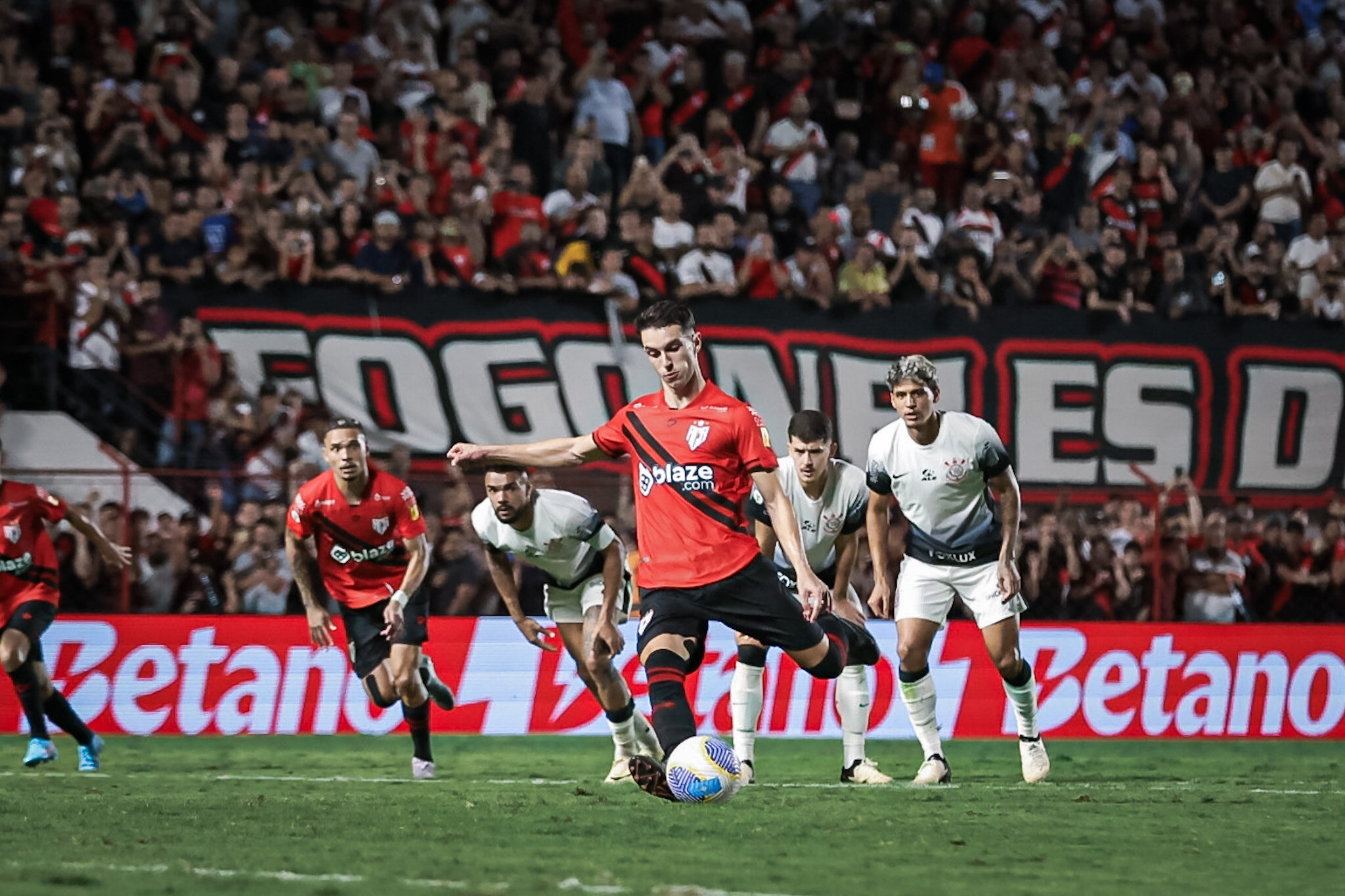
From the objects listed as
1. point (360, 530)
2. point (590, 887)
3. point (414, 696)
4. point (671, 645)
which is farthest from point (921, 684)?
point (590, 887)

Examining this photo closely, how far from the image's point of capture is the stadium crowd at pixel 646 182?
16156mm

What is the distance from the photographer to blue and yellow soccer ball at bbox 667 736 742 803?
25.0 feet

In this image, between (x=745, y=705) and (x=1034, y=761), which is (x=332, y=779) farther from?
(x=1034, y=761)

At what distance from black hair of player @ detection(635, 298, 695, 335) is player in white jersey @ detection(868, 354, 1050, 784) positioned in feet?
9.18

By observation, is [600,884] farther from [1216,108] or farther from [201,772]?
[1216,108]

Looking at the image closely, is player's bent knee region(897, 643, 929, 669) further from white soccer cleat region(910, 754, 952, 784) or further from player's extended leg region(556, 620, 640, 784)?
player's extended leg region(556, 620, 640, 784)

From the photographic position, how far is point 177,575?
49.8 feet

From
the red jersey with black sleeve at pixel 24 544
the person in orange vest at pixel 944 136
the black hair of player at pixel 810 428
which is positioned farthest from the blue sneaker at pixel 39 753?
the person in orange vest at pixel 944 136

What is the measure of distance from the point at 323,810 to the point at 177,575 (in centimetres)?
681

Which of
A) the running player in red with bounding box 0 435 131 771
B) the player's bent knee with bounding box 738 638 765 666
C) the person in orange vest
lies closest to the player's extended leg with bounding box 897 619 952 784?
the player's bent knee with bounding box 738 638 765 666

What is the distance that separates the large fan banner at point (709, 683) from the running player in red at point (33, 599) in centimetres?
232

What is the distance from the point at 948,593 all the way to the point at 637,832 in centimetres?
388

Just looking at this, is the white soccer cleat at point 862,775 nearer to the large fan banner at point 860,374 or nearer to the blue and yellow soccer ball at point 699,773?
the blue and yellow soccer ball at point 699,773

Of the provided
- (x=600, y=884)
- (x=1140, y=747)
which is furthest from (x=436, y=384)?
(x=600, y=884)
